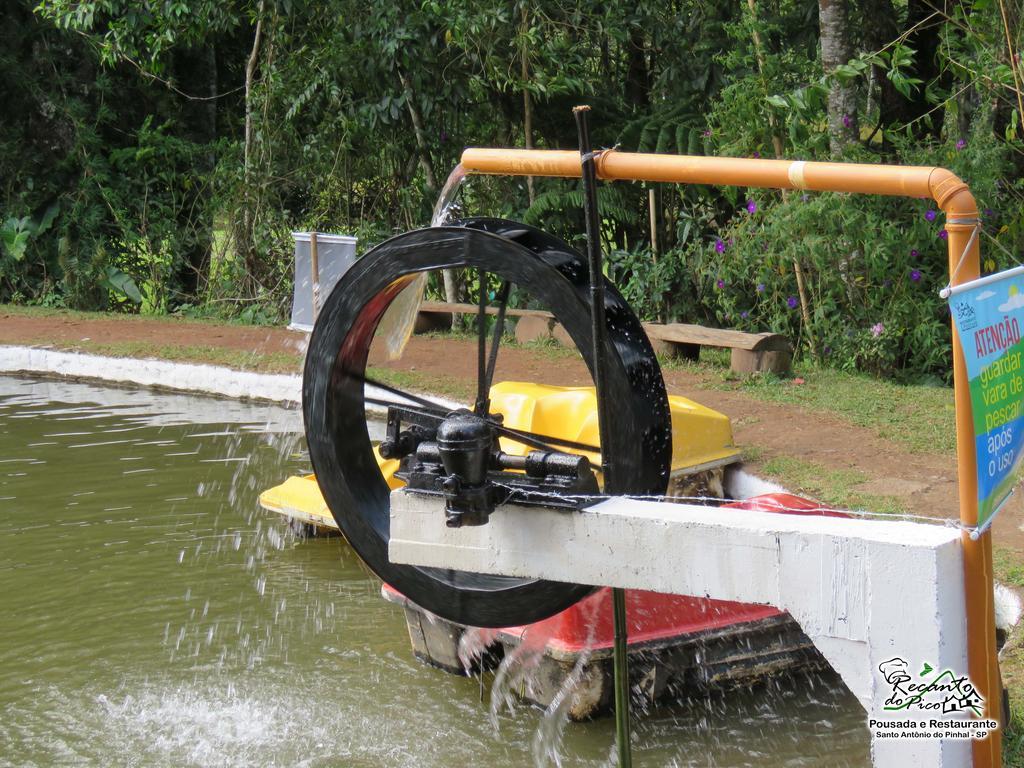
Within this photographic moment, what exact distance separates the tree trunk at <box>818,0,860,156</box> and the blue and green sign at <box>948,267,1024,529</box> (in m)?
6.76

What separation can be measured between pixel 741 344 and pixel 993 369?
6.58 metres

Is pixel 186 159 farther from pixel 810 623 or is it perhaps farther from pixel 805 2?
pixel 810 623

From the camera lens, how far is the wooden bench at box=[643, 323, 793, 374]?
9.48 metres

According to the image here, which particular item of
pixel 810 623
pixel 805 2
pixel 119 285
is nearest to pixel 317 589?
pixel 810 623

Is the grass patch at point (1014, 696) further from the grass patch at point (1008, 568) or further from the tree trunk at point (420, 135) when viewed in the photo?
the tree trunk at point (420, 135)

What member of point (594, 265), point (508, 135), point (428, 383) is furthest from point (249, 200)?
point (594, 265)

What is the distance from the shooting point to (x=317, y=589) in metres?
6.33

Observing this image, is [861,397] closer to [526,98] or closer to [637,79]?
[526,98]

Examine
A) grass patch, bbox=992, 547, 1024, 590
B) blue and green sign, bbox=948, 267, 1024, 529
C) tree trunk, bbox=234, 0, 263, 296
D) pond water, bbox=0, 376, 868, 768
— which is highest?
tree trunk, bbox=234, 0, 263, 296

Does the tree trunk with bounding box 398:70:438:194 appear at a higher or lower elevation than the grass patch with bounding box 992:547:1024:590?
higher

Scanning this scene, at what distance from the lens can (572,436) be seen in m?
5.68

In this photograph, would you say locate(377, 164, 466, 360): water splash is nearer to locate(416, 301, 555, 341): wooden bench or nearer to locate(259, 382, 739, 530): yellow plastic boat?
locate(259, 382, 739, 530): yellow plastic boat

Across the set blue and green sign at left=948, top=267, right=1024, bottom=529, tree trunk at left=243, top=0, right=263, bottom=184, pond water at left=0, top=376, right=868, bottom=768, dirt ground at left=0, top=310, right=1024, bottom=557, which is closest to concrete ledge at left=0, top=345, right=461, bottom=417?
dirt ground at left=0, top=310, right=1024, bottom=557

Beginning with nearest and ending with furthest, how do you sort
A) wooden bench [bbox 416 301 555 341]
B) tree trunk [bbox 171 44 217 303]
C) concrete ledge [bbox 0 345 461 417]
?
concrete ledge [bbox 0 345 461 417] < wooden bench [bbox 416 301 555 341] < tree trunk [bbox 171 44 217 303]
